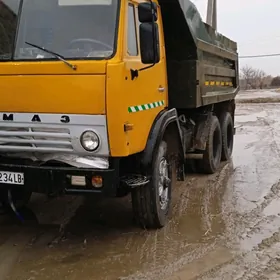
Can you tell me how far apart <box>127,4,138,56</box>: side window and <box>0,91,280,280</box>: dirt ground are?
1.92 meters

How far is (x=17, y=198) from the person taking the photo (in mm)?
5719

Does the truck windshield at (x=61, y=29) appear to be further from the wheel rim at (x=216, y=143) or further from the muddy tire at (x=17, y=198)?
the wheel rim at (x=216, y=143)

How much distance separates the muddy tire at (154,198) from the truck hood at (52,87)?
1.18m

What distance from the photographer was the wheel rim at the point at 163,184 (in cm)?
544

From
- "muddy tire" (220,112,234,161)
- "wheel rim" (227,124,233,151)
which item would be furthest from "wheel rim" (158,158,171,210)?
"wheel rim" (227,124,233,151)

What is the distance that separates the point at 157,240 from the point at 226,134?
463 centimetres

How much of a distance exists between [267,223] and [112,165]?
209 centimetres

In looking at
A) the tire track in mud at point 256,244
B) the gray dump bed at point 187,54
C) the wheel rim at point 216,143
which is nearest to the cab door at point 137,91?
the gray dump bed at point 187,54

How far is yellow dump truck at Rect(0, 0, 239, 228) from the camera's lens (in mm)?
4301

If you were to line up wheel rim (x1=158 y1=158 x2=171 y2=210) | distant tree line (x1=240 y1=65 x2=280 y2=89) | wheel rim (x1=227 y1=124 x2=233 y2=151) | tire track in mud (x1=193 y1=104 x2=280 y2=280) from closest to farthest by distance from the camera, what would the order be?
tire track in mud (x1=193 y1=104 x2=280 y2=280)
wheel rim (x1=158 y1=158 x2=171 y2=210)
wheel rim (x1=227 y1=124 x2=233 y2=151)
distant tree line (x1=240 y1=65 x2=280 y2=89)

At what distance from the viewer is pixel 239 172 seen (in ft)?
27.2

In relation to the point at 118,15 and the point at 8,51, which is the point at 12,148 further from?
the point at 118,15

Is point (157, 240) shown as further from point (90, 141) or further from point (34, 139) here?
point (34, 139)

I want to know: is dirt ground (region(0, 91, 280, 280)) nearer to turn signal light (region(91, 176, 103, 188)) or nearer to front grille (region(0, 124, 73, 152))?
turn signal light (region(91, 176, 103, 188))
